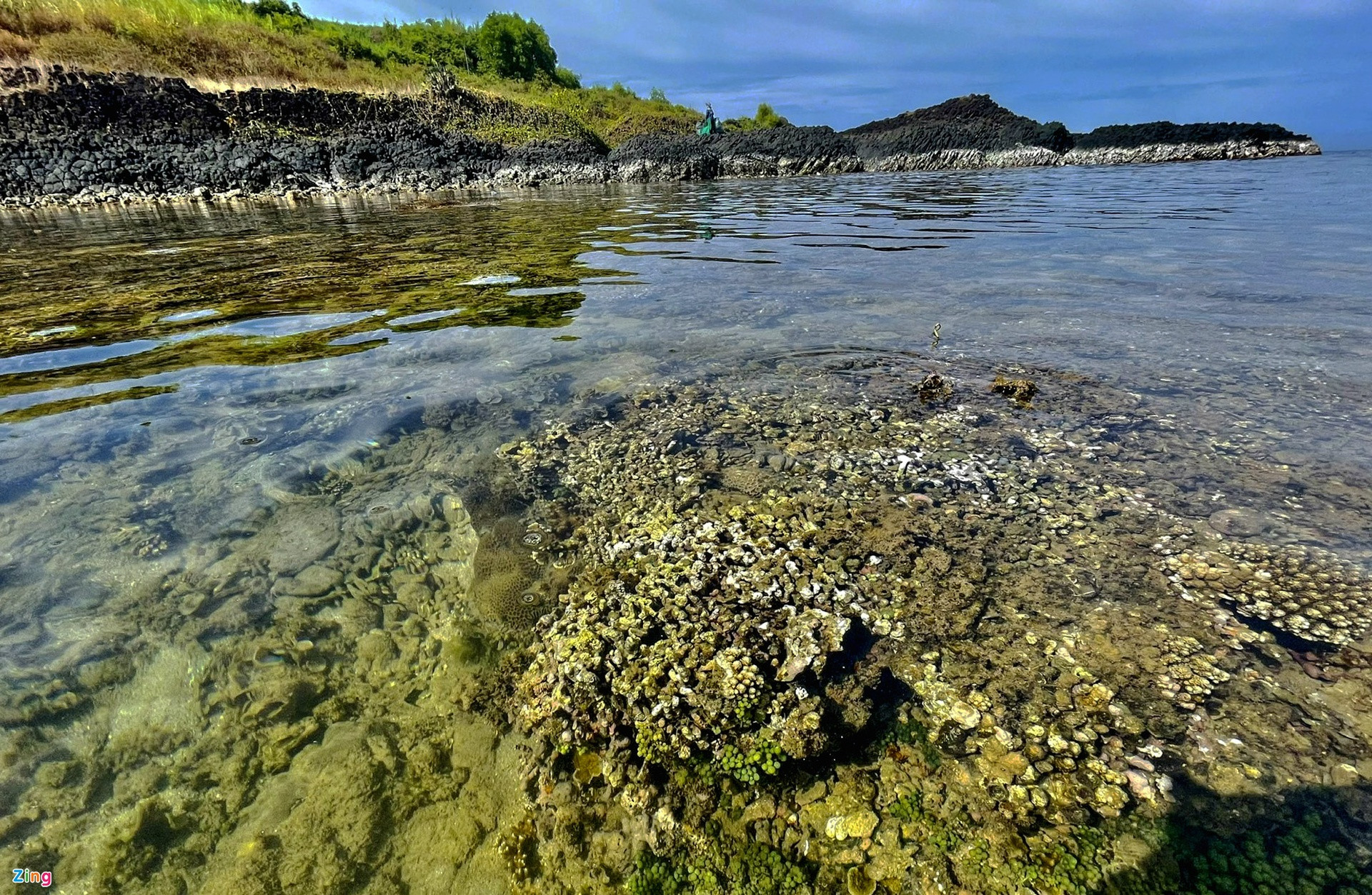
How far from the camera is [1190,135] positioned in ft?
151

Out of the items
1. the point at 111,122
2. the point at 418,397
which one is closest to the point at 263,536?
the point at 418,397

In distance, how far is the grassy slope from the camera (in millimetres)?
28734

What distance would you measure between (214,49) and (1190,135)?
6746 centimetres

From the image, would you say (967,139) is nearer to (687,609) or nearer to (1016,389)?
(1016,389)

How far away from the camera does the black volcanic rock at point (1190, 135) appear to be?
150 ft

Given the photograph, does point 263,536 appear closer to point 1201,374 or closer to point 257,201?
point 1201,374

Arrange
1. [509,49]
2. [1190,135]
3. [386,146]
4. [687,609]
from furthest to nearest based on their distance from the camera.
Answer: [509,49] < [1190,135] < [386,146] < [687,609]

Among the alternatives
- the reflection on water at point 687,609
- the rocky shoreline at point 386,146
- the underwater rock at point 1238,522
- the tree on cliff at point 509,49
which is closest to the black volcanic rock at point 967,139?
the rocky shoreline at point 386,146

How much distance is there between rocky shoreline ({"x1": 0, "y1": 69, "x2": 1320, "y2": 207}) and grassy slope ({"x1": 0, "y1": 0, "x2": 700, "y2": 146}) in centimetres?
178

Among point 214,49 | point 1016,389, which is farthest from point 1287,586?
point 214,49

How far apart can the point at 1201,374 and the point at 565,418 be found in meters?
5.12

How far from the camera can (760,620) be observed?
100 inches

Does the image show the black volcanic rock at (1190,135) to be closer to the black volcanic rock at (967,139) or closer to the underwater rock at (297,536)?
the black volcanic rock at (967,139)

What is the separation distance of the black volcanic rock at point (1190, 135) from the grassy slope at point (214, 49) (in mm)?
34870
